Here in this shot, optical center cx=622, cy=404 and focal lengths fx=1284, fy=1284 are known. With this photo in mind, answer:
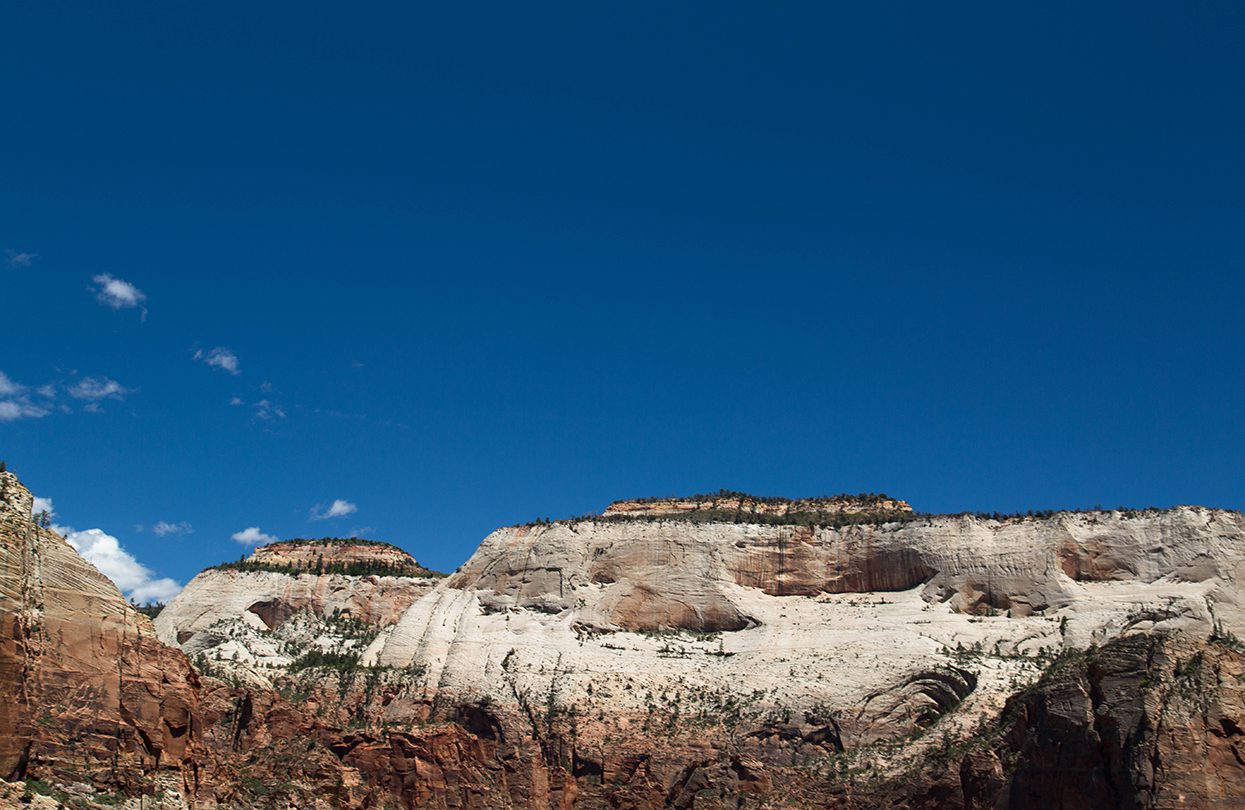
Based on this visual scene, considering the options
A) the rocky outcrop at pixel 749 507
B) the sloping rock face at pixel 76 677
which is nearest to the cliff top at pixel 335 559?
the rocky outcrop at pixel 749 507

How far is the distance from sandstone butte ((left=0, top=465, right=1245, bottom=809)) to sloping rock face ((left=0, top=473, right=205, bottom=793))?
0.10 m

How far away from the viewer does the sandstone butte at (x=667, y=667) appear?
37438 mm

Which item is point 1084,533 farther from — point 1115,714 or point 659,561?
point 1115,714

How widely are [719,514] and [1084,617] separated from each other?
2789 cm

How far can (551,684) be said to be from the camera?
77375 millimetres

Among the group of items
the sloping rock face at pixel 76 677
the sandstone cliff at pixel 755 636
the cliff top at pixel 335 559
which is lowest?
the sloping rock face at pixel 76 677

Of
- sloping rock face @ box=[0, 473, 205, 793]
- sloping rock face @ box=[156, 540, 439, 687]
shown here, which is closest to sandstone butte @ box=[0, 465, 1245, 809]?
sloping rock face @ box=[0, 473, 205, 793]

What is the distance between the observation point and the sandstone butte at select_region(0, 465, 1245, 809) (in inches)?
1474

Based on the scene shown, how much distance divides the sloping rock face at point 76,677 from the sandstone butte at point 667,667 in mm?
97

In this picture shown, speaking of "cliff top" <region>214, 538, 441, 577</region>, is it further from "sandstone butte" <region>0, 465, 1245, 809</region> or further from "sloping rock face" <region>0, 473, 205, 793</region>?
"sloping rock face" <region>0, 473, 205, 793</region>

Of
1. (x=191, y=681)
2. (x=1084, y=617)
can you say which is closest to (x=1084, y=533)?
(x=1084, y=617)

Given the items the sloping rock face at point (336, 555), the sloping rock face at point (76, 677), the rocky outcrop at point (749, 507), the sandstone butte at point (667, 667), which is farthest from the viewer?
the sloping rock face at point (336, 555)

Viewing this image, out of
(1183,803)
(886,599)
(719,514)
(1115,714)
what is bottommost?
(1183,803)

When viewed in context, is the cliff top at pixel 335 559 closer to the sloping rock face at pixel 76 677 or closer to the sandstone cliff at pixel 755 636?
the sandstone cliff at pixel 755 636
